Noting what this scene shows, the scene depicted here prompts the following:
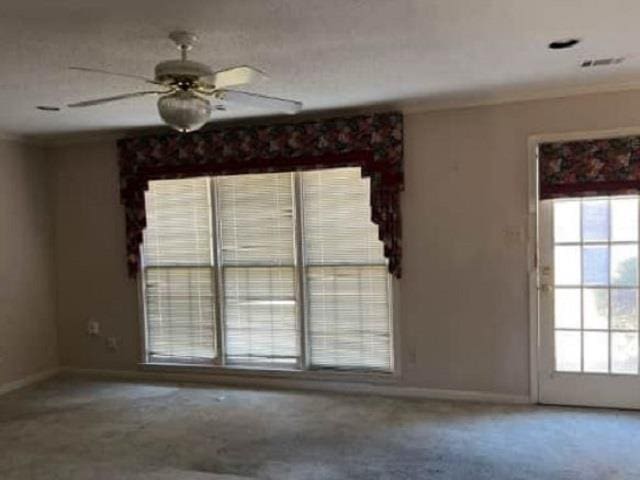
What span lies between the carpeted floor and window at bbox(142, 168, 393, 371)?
47 centimetres

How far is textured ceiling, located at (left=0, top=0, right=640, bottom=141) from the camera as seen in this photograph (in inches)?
96.1

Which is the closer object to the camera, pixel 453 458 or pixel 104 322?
pixel 453 458

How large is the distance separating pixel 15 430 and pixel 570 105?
4.63 m

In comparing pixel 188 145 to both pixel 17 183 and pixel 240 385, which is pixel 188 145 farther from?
pixel 240 385

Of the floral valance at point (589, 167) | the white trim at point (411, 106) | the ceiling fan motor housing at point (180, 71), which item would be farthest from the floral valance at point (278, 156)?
the ceiling fan motor housing at point (180, 71)

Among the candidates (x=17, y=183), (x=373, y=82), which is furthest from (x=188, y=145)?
(x=373, y=82)

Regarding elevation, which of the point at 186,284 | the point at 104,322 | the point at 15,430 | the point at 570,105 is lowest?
the point at 15,430

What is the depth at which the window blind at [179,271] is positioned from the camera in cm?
532

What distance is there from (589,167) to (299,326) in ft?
8.51

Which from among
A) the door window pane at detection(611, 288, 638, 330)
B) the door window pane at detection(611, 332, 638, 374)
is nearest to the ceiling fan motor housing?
the door window pane at detection(611, 288, 638, 330)

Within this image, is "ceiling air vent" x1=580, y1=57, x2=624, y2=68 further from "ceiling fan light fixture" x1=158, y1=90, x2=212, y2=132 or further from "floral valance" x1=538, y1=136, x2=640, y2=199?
"ceiling fan light fixture" x1=158, y1=90, x2=212, y2=132

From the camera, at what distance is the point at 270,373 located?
512cm

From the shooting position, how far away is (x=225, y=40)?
283 centimetres

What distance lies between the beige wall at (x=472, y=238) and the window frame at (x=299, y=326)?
0.12 m
